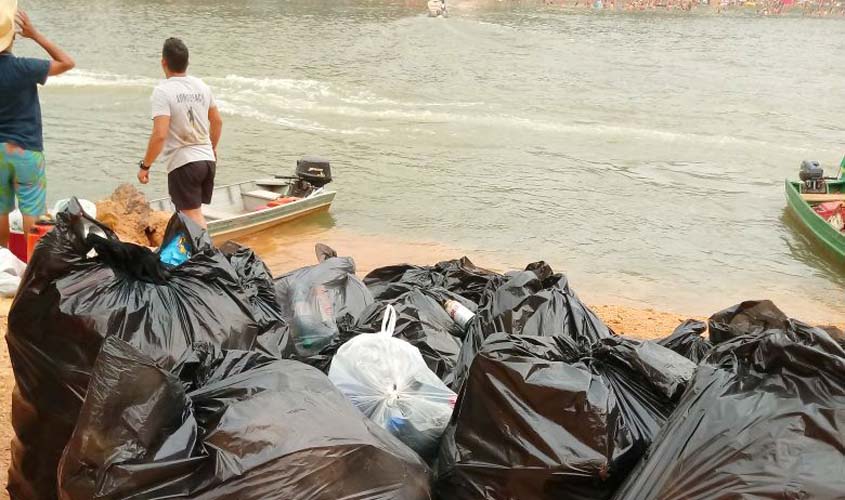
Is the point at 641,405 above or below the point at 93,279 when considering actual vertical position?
below

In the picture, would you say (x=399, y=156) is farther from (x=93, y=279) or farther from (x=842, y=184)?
(x=93, y=279)

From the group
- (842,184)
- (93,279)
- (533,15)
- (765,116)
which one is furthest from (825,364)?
(533,15)

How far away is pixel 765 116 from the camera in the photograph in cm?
1741

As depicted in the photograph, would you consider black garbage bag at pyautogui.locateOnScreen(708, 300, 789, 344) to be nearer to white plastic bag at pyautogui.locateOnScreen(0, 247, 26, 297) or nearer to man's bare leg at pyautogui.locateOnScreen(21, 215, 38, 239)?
white plastic bag at pyautogui.locateOnScreen(0, 247, 26, 297)

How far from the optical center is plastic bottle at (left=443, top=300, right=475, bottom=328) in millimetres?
3213

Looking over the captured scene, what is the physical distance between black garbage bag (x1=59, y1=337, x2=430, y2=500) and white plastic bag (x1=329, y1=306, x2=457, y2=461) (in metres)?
0.25

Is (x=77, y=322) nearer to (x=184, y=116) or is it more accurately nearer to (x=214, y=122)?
(x=184, y=116)

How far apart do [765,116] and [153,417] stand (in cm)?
1801

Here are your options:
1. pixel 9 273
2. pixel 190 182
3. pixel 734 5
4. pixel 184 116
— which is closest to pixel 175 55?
pixel 184 116

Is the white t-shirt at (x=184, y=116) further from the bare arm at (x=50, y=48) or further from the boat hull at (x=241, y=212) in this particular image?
the boat hull at (x=241, y=212)


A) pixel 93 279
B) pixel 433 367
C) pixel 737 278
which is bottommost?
pixel 737 278

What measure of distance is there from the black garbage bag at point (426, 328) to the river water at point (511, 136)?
4.63m

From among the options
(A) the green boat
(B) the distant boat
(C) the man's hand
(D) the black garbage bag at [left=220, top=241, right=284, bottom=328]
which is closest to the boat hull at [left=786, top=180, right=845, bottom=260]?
(A) the green boat

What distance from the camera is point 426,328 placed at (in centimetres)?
299
